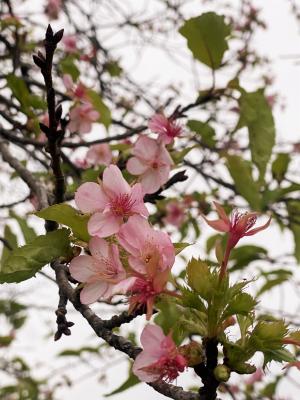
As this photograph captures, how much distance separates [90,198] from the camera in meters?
0.98

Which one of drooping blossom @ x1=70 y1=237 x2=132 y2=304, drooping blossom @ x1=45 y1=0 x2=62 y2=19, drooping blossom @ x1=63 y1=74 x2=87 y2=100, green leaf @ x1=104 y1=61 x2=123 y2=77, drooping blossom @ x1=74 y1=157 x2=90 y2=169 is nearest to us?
drooping blossom @ x1=70 y1=237 x2=132 y2=304

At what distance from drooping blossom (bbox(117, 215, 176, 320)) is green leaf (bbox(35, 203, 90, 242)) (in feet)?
0.35

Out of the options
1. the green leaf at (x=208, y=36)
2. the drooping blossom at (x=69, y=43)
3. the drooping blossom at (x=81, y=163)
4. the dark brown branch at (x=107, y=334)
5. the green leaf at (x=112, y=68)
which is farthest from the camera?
the green leaf at (x=112, y=68)

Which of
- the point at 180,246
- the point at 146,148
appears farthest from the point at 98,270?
the point at 146,148

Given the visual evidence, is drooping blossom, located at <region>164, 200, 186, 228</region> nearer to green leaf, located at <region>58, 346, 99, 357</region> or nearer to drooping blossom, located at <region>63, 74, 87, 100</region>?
green leaf, located at <region>58, 346, 99, 357</region>

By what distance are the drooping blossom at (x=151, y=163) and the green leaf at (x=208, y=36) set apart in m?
0.53

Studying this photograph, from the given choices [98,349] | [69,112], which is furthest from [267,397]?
[69,112]

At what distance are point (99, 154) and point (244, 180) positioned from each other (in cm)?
50

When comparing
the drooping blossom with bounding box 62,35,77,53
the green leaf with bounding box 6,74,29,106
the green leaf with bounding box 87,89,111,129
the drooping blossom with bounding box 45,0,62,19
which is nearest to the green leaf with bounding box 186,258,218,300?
the green leaf with bounding box 6,74,29,106

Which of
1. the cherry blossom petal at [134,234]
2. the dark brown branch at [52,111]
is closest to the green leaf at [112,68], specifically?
the dark brown branch at [52,111]

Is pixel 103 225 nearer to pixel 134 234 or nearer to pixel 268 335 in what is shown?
pixel 134 234

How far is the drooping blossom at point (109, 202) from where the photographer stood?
0.91m

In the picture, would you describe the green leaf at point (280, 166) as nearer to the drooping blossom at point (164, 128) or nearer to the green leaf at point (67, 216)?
the drooping blossom at point (164, 128)

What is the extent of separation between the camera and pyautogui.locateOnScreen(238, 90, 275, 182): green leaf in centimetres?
171
